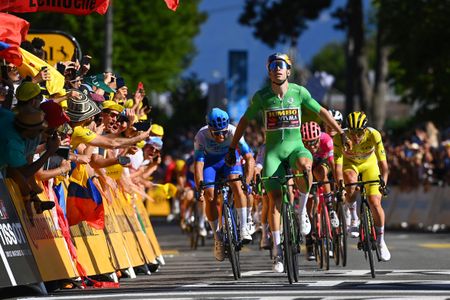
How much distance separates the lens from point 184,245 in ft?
99.5

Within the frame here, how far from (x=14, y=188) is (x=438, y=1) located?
34.3m

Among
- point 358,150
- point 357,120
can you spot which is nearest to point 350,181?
point 358,150

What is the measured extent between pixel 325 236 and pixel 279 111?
2.72m

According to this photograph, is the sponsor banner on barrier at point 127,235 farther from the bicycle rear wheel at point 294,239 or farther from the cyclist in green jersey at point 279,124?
the bicycle rear wheel at point 294,239

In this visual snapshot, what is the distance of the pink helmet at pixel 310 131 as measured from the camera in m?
20.2

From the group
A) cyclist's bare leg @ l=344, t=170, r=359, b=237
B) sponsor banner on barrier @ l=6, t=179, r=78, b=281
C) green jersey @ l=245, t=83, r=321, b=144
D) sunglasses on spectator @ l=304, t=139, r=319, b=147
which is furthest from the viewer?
sunglasses on spectator @ l=304, t=139, r=319, b=147

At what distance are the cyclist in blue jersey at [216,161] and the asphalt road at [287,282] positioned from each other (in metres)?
0.78

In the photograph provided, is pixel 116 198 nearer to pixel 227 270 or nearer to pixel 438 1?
pixel 227 270

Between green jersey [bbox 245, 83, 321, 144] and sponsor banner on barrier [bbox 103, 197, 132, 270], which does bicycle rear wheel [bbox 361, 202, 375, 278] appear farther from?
sponsor banner on barrier [bbox 103, 197, 132, 270]

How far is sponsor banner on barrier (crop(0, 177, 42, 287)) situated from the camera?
14039mm

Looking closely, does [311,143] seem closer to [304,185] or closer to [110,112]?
[304,185]

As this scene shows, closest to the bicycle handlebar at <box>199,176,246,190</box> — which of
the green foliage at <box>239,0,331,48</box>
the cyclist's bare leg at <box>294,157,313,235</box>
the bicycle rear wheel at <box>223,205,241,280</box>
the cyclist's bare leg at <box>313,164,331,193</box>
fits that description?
the bicycle rear wheel at <box>223,205,241,280</box>

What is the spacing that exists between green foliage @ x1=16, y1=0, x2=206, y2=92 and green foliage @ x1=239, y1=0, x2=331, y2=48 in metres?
6.60

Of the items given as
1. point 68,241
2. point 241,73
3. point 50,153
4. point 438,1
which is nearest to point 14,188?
point 50,153
